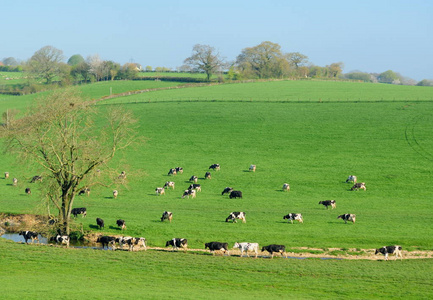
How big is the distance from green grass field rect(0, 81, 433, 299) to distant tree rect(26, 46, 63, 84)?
148 ft

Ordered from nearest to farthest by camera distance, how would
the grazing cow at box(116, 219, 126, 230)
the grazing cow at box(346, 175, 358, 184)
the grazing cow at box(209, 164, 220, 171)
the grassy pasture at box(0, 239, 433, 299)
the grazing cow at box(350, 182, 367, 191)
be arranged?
the grassy pasture at box(0, 239, 433, 299), the grazing cow at box(116, 219, 126, 230), the grazing cow at box(350, 182, 367, 191), the grazing cow at box(346, 175, 358, 184), the grazing cow at box(209, 164, 220, 171)

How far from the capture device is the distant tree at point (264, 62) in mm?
140000

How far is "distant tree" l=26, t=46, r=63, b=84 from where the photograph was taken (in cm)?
13488

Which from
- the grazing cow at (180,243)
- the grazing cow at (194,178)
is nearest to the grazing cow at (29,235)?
the grazing cow at (180,243)

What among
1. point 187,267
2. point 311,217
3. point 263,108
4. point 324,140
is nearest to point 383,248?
point 311,217

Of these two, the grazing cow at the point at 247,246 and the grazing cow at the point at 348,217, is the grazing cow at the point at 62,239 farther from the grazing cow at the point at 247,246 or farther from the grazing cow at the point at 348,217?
the grazing cow at the point at 348,217

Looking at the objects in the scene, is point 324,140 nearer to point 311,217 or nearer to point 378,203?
point 378,203

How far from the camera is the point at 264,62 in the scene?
5591 inches

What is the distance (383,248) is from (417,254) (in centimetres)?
265

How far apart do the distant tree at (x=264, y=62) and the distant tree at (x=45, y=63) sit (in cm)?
5105

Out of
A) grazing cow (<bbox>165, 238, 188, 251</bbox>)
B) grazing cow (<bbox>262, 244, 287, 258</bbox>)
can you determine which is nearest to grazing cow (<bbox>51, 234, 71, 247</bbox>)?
grazing cow (<bbox>165, 238, 188, 251</bbox>)

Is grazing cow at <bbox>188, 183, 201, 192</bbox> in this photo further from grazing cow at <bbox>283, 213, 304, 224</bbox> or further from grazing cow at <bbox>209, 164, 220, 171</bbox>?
grazing cow at <bbox>283, 213, 304, 224</bbox>

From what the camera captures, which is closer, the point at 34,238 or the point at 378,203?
the point at 34,238

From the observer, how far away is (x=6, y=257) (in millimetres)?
30984
